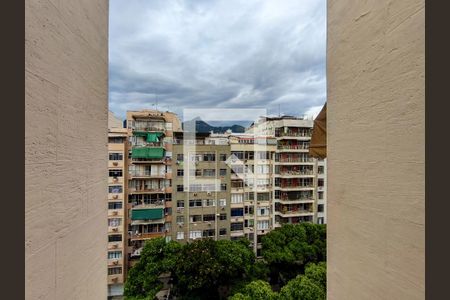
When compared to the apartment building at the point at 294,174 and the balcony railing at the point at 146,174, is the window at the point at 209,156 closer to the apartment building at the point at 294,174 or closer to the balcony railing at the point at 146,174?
the balcony railing at the point at 146,174

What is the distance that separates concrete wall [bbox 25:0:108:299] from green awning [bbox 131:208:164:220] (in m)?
8.60

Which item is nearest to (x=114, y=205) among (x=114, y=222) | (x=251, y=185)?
(x=114, y=222)

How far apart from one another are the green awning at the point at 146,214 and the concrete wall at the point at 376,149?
8.84 meters

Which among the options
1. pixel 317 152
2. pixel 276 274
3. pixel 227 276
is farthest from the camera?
pixel 276 274

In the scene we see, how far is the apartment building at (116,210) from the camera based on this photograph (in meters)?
8.19

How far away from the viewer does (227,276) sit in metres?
5.54

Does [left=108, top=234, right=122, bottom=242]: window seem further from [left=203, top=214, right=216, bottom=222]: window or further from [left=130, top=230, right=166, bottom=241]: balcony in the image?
[left=203, top=214, right=216, bottom=222]: window

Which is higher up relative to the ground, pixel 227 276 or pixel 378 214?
pixel 378 214

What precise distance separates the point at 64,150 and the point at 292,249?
715 cm

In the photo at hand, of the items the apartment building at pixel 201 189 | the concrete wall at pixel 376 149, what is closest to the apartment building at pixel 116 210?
the apartment building at pixel 201 189

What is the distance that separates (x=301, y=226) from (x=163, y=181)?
571cm

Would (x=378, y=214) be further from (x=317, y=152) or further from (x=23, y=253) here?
(x=23, y=253)

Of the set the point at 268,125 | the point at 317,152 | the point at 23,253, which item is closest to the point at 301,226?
the point at 268,125

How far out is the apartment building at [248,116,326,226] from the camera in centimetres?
1019
